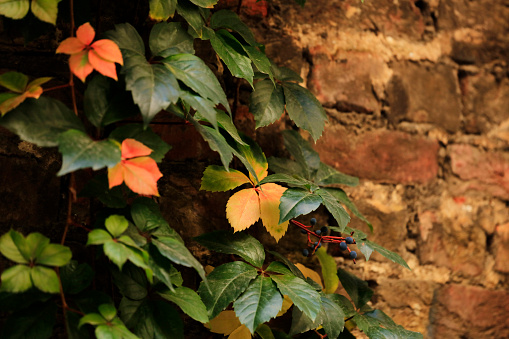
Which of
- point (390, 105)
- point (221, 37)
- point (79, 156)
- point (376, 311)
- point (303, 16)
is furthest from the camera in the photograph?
point (390, 105)

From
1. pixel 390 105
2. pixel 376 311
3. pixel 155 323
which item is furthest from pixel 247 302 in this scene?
pixel 390 105

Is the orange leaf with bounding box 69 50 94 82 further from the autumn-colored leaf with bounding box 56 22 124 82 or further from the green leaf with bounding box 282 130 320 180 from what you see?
the green leaf with bounding box 282 130 320 180

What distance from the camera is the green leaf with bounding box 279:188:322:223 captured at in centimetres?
87

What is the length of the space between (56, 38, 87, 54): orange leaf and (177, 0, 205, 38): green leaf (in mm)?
227

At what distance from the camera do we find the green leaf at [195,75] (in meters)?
0.76

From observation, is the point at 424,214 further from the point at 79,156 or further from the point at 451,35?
the point at 79,156

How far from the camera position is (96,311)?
Answer: 737 mm

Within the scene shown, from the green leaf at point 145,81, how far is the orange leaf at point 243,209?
30cm

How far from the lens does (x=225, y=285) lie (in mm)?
871

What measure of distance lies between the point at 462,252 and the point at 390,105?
0.48 m

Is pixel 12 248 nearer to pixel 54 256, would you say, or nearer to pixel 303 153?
pixel 54 256

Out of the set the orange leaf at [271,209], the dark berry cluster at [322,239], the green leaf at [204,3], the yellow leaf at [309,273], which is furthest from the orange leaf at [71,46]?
the yellow leaf at [309,273]

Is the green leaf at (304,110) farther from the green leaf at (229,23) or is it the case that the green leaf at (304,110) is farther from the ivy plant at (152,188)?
the green leaf at (229,23)

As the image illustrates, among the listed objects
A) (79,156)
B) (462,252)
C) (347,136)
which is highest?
(79,156)
